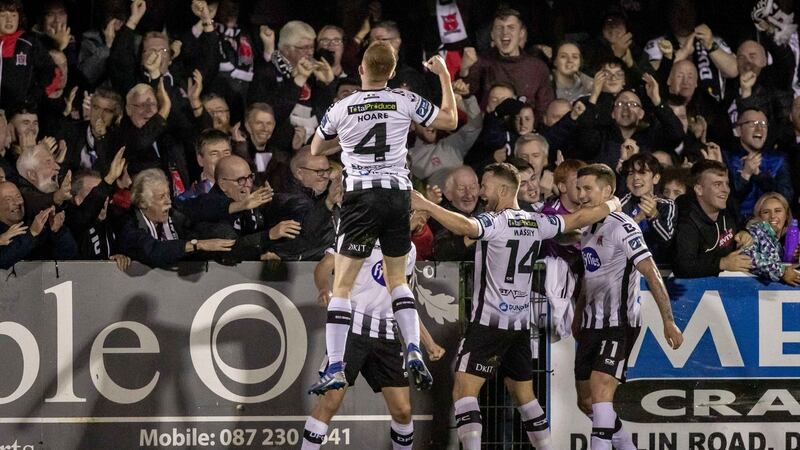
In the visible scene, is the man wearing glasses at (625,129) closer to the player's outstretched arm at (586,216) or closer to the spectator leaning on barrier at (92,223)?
the player's outstretched arm at (586,216)

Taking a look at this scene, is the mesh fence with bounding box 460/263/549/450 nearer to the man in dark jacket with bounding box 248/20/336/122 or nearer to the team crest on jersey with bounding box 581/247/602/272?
the team crest on jersey with bounding box 581/247/602/272

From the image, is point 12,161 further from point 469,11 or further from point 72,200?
point 469,11

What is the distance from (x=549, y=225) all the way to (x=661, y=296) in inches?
41.2

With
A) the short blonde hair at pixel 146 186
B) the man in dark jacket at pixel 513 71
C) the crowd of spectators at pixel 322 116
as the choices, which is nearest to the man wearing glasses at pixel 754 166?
the crowd of spectators at pixel 322 116

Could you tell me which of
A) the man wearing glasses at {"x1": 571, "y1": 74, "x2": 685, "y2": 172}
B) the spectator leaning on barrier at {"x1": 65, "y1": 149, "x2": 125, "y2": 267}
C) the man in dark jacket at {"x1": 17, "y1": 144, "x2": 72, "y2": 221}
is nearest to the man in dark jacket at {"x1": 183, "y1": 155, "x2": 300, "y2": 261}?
the spectator leaning on barrier at {"x1": 65, "y1": 149, "x2": 125, "y2": 267}

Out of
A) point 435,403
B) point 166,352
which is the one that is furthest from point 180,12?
point 435,403

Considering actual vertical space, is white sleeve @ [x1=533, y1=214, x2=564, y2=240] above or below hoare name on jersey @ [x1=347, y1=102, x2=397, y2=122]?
below

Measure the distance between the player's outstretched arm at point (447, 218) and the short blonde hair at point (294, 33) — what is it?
4303 millimetres

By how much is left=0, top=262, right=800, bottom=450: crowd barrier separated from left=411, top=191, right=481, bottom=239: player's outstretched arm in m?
1.00

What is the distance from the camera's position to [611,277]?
1024 centimetres

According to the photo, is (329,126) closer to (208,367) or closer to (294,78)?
(208,367)

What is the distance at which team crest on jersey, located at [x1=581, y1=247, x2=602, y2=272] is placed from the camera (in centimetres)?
1029

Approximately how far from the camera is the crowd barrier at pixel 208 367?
1057cm

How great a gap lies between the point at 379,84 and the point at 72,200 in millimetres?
3394
